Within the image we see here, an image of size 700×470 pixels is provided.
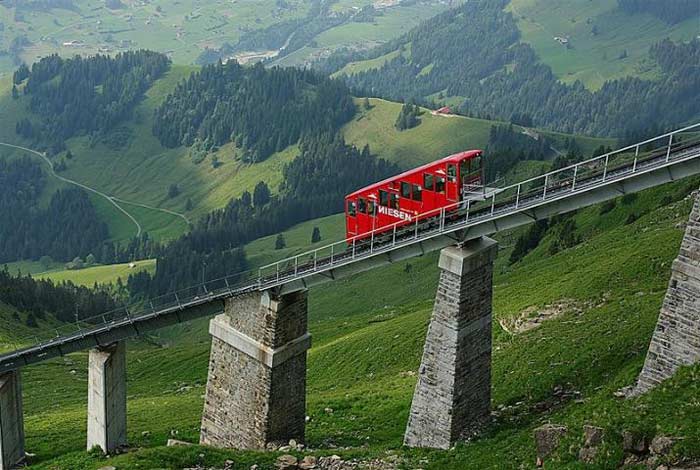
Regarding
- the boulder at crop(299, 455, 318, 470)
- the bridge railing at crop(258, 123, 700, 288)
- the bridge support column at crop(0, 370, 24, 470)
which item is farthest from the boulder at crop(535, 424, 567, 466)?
the bridge support column at crop(0, 370, 24, 470)

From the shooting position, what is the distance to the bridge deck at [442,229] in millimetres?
36844

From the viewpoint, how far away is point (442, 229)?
4162 cm

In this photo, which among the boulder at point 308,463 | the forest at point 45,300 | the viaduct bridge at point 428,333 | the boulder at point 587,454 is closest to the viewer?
the boulder at point 587,454

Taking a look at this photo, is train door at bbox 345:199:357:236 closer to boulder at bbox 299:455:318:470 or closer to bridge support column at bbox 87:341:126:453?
boulder at bbox 299:455:318:470

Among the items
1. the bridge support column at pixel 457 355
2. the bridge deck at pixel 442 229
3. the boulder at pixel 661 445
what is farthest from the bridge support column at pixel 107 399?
the boulder at pixel 661 445

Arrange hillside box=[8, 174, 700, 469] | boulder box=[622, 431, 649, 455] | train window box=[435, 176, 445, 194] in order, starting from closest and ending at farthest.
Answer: boulder box=[622, 431, 649, 455] < hillside box=[8, 174, 700, 469] < train window box=[435, 176, 445, 194]

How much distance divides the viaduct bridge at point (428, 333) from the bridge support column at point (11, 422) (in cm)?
8

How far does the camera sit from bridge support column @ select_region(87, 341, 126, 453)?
52156 millimetres

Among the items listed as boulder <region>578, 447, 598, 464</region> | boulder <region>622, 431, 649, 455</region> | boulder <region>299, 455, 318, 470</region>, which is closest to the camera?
boulder <region>622, 431, 649, 455</region>

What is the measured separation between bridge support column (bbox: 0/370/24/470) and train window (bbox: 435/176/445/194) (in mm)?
34026

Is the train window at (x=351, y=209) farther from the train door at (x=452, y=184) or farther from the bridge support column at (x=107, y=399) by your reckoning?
the bridge support column at (x=107, y=399)

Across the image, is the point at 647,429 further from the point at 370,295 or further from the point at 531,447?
the point at 370,295

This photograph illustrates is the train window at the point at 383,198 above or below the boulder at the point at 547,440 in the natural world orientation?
above

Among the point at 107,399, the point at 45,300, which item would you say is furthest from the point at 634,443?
the point at 45,300
